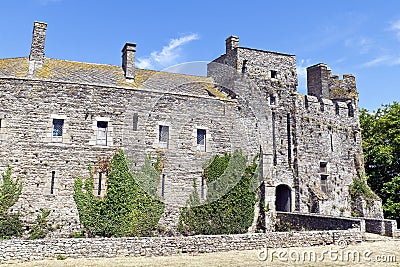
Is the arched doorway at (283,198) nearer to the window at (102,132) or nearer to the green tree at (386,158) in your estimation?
the green tree at (386,158)

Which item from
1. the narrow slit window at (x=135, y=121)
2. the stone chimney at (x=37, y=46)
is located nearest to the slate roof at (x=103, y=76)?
the stone chimney at (x=37, y=46)

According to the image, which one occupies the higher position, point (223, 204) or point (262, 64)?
point (262, 64)

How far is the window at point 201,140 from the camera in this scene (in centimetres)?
1941

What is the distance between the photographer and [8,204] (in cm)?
1606

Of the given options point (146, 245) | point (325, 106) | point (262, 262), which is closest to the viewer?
point (262, 262)

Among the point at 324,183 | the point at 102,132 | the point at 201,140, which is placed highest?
the point at 102,132

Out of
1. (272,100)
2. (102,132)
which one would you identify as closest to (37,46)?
(102,132)

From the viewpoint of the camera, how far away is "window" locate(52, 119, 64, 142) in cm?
1730

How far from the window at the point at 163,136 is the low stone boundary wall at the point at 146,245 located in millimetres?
6827

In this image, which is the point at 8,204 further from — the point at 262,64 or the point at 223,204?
the point at 262,64

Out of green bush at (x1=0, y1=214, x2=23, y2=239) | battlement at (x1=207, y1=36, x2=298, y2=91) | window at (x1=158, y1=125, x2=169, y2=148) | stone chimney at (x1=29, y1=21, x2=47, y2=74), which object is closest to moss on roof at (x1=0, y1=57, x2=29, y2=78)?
stone chimney at (x1=29, y1=21, x2=47, y2=74)

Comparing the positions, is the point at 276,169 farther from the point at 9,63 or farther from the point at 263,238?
the point at 9,63

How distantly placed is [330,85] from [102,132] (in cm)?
1561

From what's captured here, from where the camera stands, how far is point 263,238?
13.5 metres
